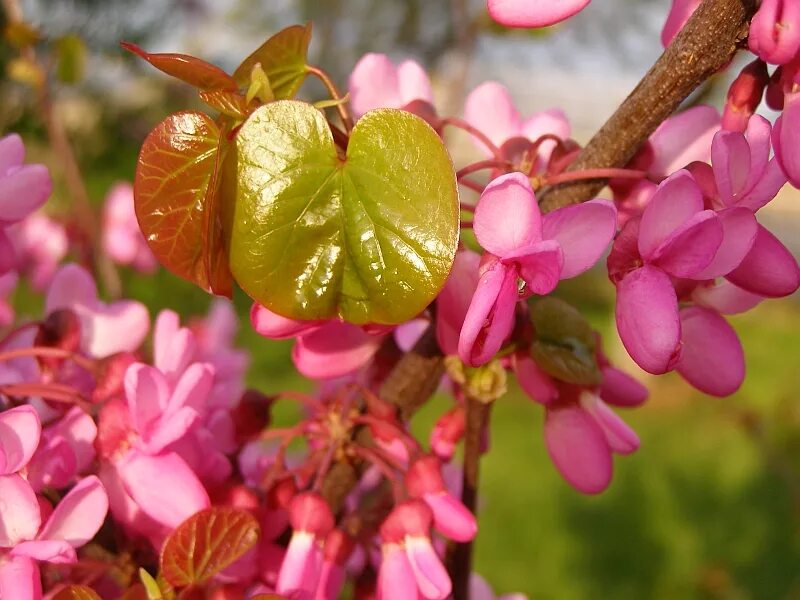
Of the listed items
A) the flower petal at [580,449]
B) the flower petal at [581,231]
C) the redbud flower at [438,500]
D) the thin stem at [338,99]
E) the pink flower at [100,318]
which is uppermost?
the flower petal at [581,231]

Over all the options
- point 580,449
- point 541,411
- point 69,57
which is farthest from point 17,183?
point 541,411

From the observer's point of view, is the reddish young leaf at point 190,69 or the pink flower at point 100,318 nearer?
the reddish young leaf at point 190,69

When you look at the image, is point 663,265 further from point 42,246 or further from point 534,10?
point 42,246

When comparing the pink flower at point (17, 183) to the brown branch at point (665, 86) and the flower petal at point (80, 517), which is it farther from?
the brown branch at point (665, 86)

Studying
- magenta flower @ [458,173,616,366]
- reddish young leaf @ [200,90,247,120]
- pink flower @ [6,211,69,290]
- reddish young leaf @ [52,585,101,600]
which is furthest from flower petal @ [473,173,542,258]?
pink flower @ [6,211,69,290]

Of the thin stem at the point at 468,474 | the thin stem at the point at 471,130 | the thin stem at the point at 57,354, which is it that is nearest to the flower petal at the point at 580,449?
the thin stem at the point at 468,474
